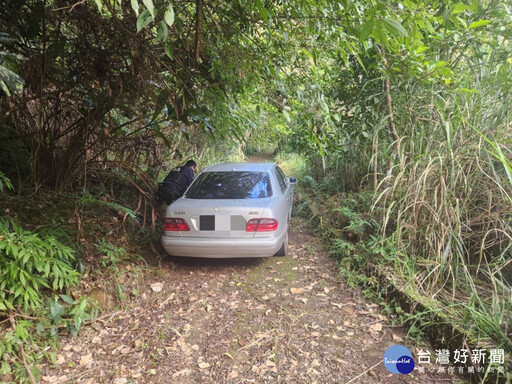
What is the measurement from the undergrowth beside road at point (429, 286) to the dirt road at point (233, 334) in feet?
0.73

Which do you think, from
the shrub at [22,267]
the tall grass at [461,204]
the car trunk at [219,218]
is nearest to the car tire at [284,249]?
the car trunk at [219,218]

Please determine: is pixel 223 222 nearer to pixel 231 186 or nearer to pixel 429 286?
pixel 231 186

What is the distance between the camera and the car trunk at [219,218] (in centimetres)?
346

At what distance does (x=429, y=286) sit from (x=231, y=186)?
2598 millimetres

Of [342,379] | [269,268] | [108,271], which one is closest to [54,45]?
[108,271]

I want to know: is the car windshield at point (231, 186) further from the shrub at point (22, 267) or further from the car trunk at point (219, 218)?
the shrub at point (22, 267)

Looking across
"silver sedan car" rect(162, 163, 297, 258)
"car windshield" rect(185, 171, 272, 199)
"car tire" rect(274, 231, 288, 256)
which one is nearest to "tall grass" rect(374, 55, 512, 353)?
"car tire" rect(274, 231, 288, 256)

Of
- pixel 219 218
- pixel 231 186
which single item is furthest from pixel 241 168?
pixel 219 218

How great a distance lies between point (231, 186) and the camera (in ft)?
13.1

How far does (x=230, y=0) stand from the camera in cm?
295

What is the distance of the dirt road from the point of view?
232cm

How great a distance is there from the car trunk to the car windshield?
306mm

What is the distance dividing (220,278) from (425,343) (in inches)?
91.3

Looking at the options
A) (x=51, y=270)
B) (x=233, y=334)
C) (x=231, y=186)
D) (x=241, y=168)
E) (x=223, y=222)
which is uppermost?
(x=241, y=168)
